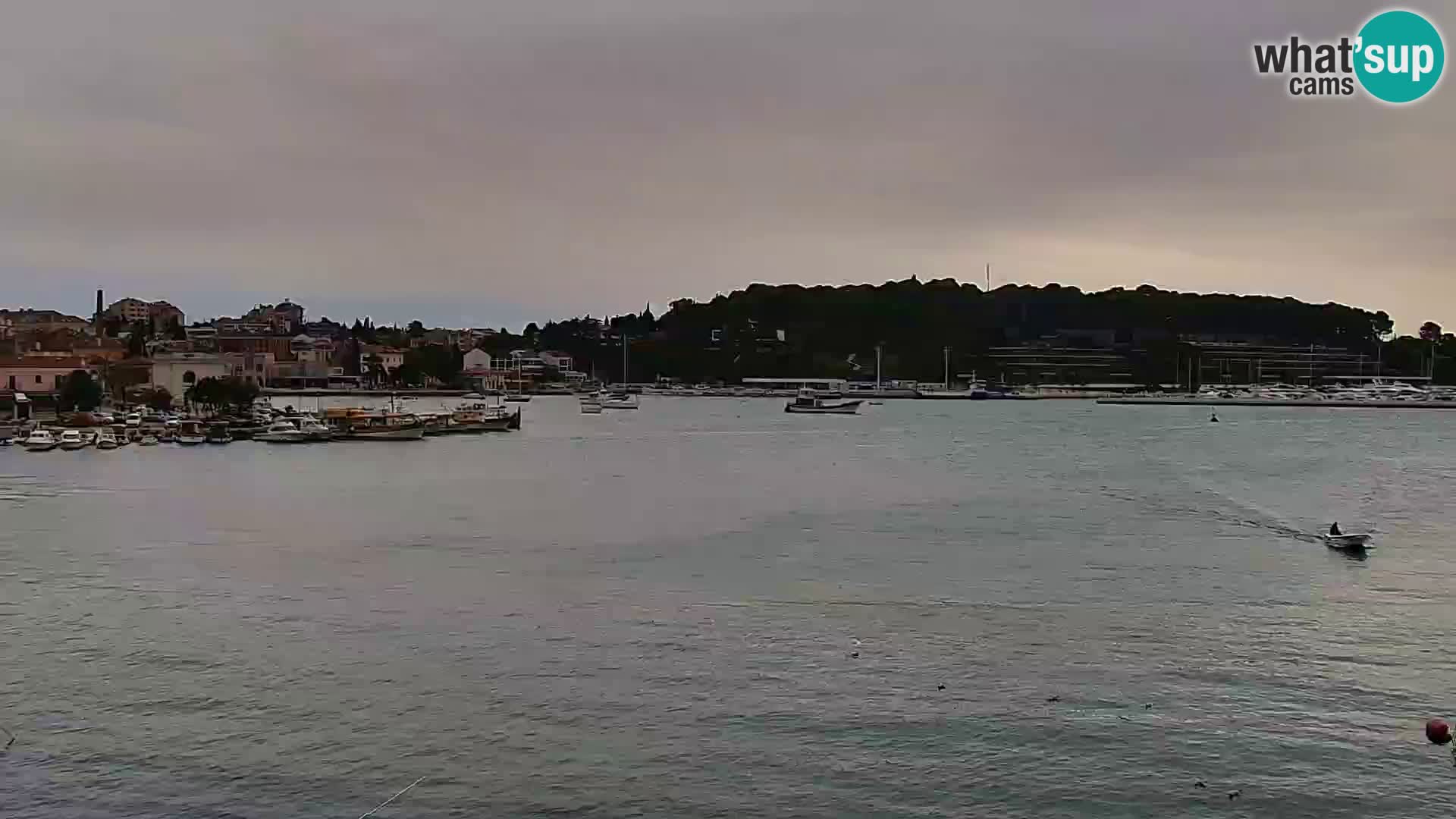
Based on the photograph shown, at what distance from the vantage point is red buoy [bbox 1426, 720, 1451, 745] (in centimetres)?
1025

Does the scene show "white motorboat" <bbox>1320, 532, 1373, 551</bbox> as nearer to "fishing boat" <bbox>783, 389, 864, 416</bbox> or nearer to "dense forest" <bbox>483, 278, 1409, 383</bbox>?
"fishing boat" <bbox>783, 389, 864, 416</bbox>

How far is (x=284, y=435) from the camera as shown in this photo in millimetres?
50969

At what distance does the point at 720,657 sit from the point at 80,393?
5539cm

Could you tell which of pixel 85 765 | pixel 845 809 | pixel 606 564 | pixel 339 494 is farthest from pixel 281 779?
pixel 339 494

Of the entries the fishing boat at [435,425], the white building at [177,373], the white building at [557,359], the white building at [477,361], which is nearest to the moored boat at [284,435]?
the fishing boat at [435,425]

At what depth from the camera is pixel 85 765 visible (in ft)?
32.6

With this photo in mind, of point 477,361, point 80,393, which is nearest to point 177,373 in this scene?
point 80,393

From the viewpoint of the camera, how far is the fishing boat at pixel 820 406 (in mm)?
93062

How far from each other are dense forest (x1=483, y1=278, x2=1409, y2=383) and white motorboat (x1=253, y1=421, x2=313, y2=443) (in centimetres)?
9719

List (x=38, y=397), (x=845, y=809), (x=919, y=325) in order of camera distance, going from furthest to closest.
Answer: (x=919, y=325) < (x=38, y=397) < (x=845, y=809)

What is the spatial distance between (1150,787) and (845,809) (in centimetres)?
216

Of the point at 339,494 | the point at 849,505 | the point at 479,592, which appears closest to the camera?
the point at 479,592

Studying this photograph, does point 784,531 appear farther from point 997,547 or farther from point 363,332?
point 363,332

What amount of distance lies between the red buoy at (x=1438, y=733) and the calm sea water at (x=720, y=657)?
94mm
